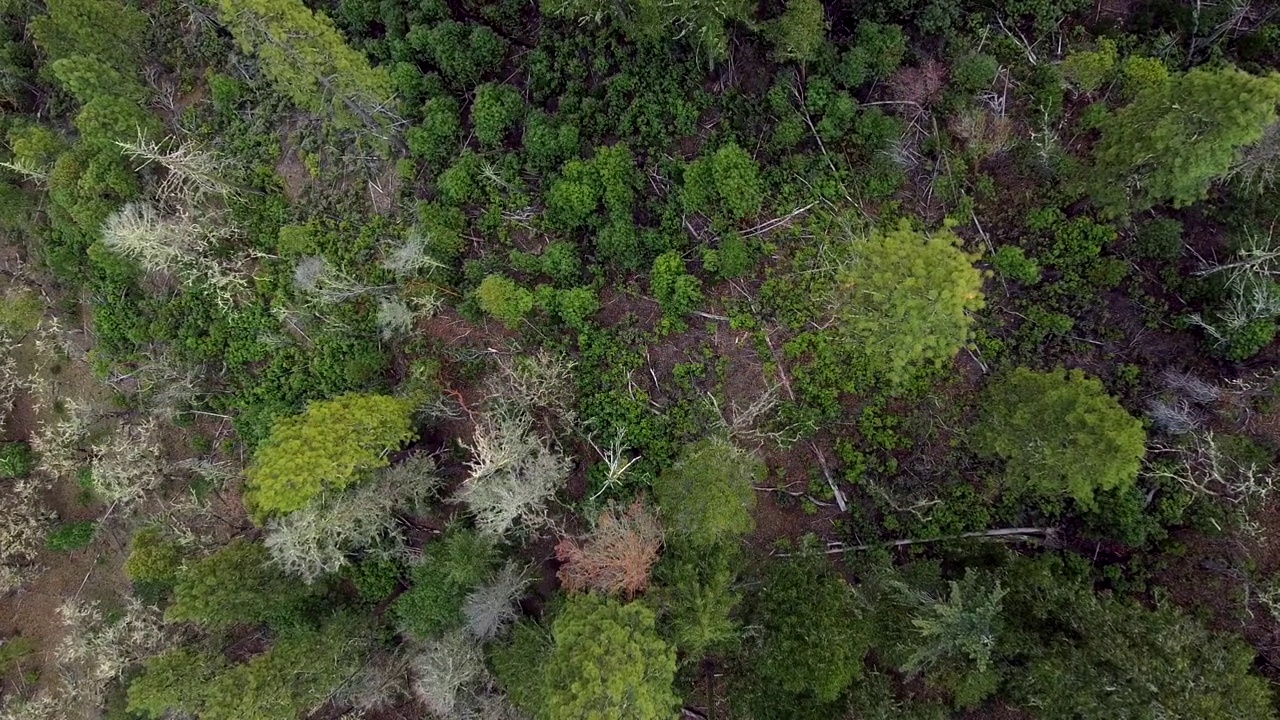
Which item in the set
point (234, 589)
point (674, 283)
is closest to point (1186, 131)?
point (674, 283)

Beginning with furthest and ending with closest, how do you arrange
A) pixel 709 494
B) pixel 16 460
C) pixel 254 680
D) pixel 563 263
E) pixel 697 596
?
pixel 16 460 < pixel 563 263 < pixel 254 680 < pixel 709 494 < pixel 697 596

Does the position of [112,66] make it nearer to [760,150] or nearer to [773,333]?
[760,150]

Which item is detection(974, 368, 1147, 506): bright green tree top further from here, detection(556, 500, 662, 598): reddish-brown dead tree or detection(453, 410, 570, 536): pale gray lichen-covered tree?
detection(453, 410, 570, 536): pale gray lichen-covered tree

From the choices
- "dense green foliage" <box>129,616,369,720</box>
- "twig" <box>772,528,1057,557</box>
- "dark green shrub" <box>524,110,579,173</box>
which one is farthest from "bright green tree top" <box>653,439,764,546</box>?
"dense green foliage" <box>129,616,369,720</box>

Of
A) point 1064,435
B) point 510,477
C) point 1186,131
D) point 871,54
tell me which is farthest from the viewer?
point 871,54

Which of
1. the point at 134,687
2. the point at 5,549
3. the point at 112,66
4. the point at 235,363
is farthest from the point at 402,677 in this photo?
the point at 112,66

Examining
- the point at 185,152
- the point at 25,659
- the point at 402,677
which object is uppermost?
the point at 185,152

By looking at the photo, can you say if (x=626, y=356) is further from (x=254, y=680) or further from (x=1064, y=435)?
(x=254, y=680)
